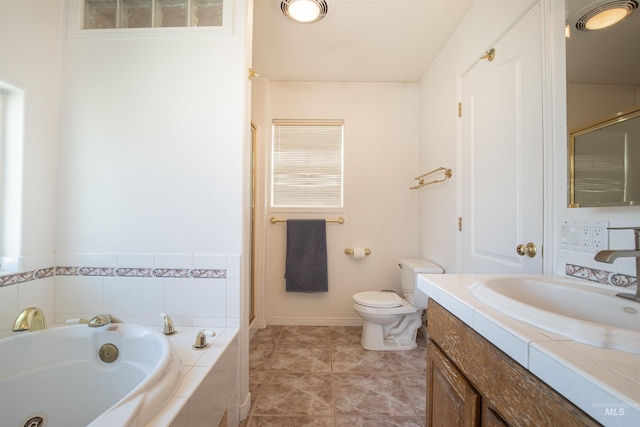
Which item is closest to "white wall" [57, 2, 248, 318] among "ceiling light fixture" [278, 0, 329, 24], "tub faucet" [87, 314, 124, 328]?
"tub faucet" [87, 314, 124, 328]

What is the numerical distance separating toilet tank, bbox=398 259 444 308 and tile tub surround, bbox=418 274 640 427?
1229mm

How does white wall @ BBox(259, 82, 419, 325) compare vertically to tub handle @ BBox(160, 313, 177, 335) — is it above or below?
above

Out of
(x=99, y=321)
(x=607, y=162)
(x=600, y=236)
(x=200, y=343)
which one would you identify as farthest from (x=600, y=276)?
(x=99, y=321)

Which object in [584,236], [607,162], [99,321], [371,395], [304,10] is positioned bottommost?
[371,395]

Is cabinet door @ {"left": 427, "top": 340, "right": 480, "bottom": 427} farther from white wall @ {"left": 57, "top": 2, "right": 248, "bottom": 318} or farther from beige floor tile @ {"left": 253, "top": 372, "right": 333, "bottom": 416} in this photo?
white wall @ {"left": 57, "top": 2, "right": 248, "bottom": 318}

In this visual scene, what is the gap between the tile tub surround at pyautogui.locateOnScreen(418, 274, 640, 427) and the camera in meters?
0.33

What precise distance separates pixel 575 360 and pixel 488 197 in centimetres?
110

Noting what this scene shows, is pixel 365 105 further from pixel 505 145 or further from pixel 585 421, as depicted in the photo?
pixel 585 421

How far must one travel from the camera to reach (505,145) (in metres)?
1.20

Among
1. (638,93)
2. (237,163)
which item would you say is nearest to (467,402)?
(638,93)

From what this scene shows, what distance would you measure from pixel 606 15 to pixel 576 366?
110 cm

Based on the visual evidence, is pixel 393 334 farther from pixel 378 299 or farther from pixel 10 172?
pixel 10 172

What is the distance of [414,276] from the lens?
1904 millimetres

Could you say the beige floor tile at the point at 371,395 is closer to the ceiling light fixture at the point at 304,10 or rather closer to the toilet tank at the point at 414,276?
the toilet tank at the point at 414,276
